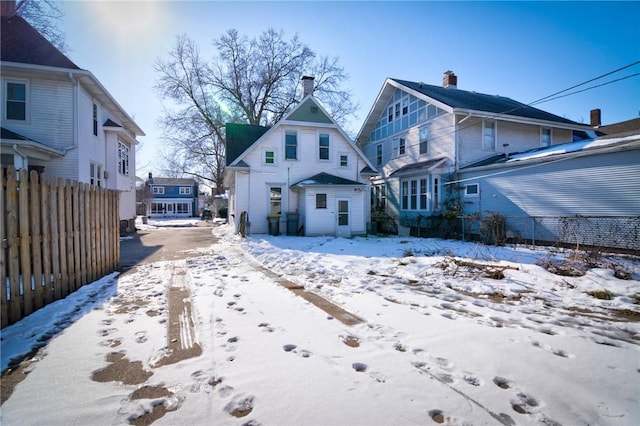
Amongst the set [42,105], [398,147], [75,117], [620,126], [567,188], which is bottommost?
[567,188]

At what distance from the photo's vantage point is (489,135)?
16719 mm

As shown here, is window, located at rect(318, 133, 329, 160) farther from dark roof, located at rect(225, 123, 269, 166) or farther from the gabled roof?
the gabled roof

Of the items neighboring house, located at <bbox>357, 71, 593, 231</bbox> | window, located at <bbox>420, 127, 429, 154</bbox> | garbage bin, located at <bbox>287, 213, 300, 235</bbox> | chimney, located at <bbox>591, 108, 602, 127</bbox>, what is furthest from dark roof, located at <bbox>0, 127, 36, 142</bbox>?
chimney, located at <bbox>591, 108, 602, 127</bbox>

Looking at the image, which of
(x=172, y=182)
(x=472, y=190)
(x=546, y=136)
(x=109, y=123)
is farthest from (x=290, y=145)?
(x=172, y=182)

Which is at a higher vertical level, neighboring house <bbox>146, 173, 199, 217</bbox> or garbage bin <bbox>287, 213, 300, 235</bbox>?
neighboring house <bbox>146, 173, 199, 217</bbox>

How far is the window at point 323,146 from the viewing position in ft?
57.1

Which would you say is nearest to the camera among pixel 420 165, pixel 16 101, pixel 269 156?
pixel 16 101

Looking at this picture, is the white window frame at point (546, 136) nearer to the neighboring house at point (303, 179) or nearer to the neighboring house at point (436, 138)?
the neighboring house at point (436, 138)

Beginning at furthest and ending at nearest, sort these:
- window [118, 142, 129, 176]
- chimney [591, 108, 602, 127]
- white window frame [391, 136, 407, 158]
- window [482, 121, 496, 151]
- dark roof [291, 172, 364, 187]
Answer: chimney [591, 108, 602, 127]
white window frame [391, 136, 407, 158]
window [118, 142, 129, 176]
window [482, 121, 496, 151]
dark roof [291, 172, 364, 187]

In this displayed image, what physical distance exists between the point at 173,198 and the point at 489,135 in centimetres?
4915

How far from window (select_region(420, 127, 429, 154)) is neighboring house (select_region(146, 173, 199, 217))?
43026mm

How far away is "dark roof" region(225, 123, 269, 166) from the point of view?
18188mm

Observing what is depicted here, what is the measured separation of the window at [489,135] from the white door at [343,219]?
27.6 feet

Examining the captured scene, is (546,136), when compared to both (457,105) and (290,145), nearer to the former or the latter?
(457,105)
